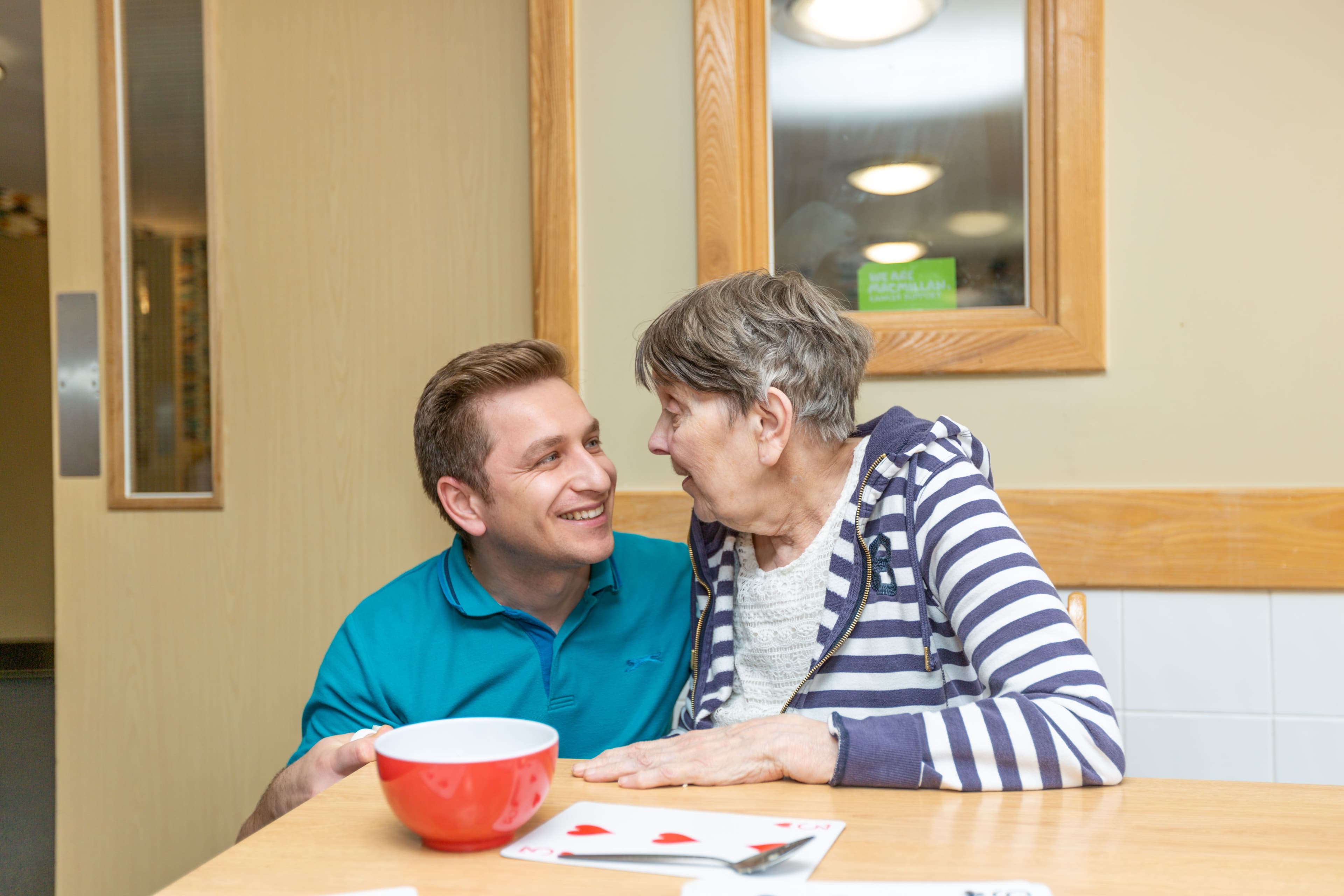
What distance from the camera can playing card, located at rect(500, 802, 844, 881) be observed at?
2.29ft

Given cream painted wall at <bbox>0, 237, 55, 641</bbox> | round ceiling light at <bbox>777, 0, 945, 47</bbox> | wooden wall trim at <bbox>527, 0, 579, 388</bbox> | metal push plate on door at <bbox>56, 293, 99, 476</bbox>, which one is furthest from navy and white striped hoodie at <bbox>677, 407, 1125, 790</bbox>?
cream painted wall at <bbox>0, 237, 55, 641</bbox>

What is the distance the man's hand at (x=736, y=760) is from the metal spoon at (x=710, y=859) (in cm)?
17

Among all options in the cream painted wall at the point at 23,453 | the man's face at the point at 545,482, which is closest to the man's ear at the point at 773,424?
the man's face at the point at 545,482

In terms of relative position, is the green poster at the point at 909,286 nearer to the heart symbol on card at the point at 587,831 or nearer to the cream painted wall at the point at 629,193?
the cream painted wall at the point at 629,193

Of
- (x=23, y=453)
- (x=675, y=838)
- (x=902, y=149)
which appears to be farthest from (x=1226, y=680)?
(x=23, y=453)

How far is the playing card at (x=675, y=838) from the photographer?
2.29 feet

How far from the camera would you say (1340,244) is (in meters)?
1.59

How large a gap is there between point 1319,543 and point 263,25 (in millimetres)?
2176

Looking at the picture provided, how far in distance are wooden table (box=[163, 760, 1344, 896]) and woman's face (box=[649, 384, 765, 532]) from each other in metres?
0.45

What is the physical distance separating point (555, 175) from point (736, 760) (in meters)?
1.21

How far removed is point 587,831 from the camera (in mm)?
780

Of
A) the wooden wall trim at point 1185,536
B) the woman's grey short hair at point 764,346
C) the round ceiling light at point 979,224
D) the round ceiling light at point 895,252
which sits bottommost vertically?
the wooden wall trim at point 1185,536

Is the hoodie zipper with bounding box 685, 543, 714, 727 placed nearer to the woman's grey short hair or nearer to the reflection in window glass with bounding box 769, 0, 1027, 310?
the woman's grey short hair

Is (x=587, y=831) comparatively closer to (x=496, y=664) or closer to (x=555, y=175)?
(x=496, y=664)
